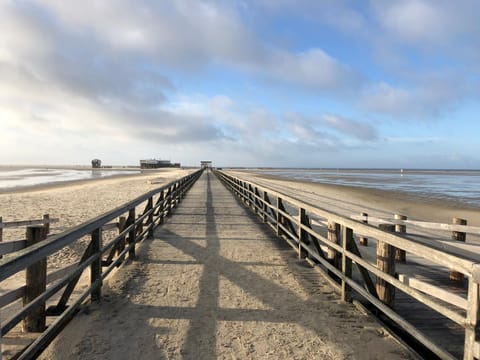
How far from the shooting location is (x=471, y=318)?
2.11 meters

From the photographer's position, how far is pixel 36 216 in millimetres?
12648

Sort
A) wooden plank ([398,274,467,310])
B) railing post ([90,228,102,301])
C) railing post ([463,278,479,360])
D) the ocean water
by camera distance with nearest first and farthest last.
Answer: railing post ([463,278,479,360]), wooden plank ([398,274,467,310]), railing post ([90,228,102,301]), the ocean water

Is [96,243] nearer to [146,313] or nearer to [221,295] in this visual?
[146,313]

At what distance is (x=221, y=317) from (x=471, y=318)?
7.88 ft

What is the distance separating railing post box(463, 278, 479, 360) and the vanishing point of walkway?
90 cm

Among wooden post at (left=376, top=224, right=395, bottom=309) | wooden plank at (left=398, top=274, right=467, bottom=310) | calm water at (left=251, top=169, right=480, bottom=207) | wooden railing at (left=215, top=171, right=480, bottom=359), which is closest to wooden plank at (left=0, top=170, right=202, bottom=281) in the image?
wooden railing at (left=215, top=171, right=480, bottom=359)

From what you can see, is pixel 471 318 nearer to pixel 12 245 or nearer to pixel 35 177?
pixel 12 245

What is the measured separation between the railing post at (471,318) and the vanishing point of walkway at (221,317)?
90 centimetres

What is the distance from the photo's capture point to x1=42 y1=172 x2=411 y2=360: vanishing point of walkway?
9.78 feet

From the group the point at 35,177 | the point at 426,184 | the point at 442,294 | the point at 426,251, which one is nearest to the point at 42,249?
the point at 426,251

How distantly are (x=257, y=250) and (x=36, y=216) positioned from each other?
10.5 metres

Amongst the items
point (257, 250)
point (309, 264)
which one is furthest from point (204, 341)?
point (257, 250)

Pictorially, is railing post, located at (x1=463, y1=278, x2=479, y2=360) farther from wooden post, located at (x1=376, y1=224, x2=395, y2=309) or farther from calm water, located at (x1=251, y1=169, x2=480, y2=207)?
calm water, located at (x1=251, y1=169, x2=480, y2=207)

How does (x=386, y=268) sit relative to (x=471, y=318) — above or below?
below
